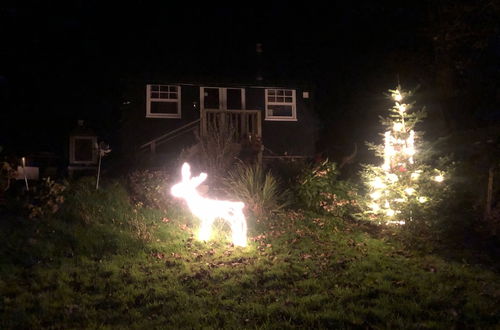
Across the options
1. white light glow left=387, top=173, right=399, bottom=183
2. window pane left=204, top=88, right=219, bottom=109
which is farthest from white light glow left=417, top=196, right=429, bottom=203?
window pane left=204, top=88, right=219, bottom=109

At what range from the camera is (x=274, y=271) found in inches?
316

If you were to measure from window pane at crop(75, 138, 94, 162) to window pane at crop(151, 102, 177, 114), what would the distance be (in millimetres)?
3156

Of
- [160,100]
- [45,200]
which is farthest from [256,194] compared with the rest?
[160,100]

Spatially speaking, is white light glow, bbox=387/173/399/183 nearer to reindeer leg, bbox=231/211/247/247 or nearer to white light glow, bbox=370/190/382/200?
white light glow, bbox=370/190/382/200

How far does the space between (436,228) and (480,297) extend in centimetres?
316

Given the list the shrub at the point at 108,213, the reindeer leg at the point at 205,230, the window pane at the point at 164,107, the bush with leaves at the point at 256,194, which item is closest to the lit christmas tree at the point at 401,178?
the bush with leaves at the point at 256,194

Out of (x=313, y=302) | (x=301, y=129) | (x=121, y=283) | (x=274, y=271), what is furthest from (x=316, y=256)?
(x=301, y=129)

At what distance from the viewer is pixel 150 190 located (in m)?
12.1

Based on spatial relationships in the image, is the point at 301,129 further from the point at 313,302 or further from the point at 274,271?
the point at 313,302

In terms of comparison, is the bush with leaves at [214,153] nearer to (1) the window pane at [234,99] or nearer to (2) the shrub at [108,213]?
(2) the shrub at [108,213]

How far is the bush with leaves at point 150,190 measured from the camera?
11.9 meters

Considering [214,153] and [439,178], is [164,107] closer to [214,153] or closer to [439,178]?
[214,153]

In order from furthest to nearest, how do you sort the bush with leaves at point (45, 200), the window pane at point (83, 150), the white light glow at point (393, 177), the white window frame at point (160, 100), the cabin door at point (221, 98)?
the cabin door at point (221, 98) → the white window frame at point (160, 100) → the window pane at point (83, 150) → the white light glow at point (393, 177) → the bush with leaves at point (45, 200)

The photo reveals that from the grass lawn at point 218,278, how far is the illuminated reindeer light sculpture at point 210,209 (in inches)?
11.2
